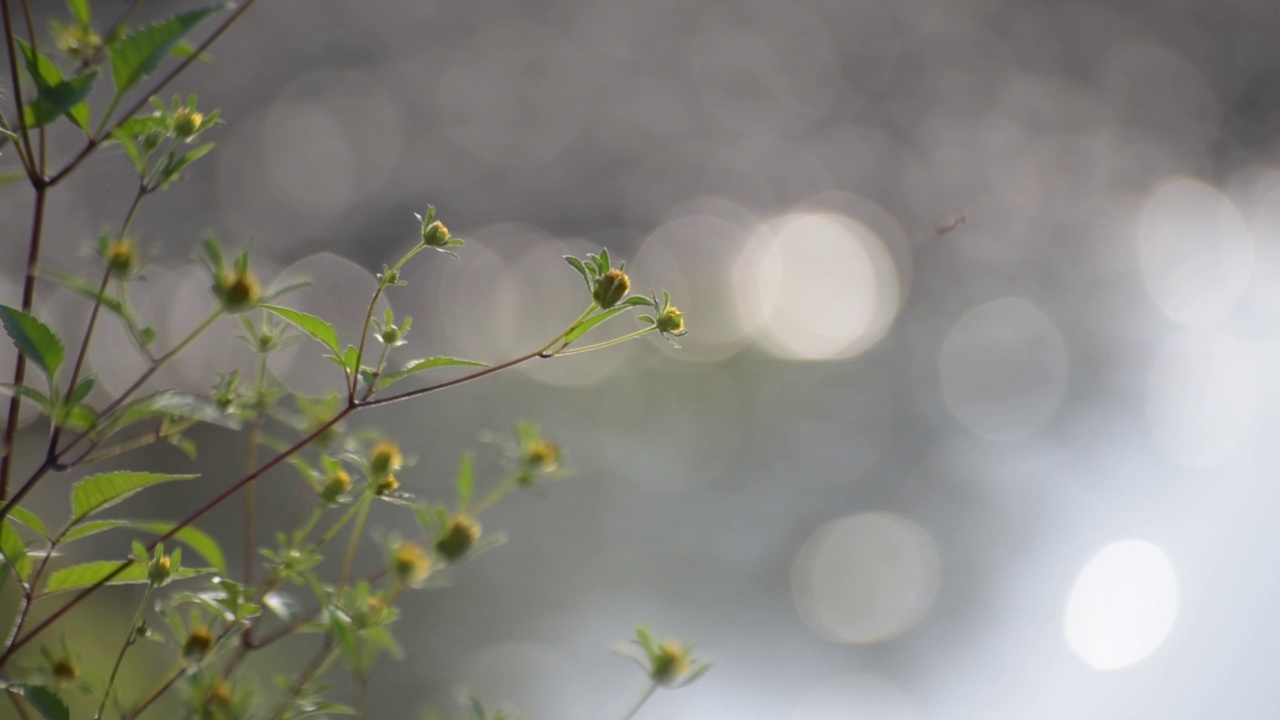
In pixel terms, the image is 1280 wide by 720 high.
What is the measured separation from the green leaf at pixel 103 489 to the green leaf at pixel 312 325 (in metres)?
0.06

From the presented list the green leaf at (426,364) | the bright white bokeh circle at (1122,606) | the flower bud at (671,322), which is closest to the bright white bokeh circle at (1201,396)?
the bright white bokeh circle at (1122,606)

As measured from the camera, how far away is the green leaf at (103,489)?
28cm

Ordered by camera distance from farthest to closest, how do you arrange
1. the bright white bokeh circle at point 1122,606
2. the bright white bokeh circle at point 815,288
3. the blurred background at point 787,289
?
the bright white bokeh circle at point 815,288 → the blurred background at point 787,289 → the bright white bokeh circle at point 1122,606

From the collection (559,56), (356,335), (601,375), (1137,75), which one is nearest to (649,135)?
(559,56)

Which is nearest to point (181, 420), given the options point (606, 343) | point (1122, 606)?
point (606, 343)

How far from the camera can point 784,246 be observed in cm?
233

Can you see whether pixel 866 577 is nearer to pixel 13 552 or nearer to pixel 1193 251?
pixel 1193 251

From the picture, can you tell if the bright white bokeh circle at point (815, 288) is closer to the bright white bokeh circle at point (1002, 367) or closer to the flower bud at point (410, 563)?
the bright white bokeh circle at point (1002, 367)

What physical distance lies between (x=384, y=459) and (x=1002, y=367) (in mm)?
2069

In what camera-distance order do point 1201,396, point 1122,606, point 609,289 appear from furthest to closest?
point 1201,396
point 1122,606
point 609,289

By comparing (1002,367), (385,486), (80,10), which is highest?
(1002,367)

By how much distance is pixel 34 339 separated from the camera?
10.6 inches

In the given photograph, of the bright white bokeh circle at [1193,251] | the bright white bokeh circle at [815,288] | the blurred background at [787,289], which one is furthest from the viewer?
the bright white bokeh circle at [815,288]

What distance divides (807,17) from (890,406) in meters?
0.92
